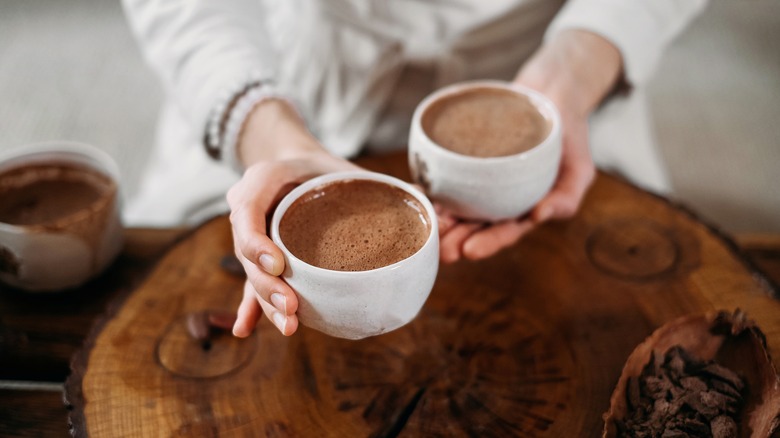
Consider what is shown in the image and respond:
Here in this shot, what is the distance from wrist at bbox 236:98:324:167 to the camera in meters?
0.96

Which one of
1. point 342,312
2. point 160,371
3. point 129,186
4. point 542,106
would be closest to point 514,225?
point 542,106

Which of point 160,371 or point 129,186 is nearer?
point 160,371

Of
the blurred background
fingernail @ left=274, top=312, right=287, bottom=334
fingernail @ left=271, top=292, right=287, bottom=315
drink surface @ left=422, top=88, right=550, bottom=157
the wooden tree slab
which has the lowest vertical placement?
the blurred background

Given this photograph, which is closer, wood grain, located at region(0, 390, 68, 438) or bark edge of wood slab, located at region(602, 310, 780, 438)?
bark edge of wood slab, located at region(602, 310, 780, 438)

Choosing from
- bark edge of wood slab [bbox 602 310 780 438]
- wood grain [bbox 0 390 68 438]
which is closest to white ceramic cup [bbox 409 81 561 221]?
bark edge of wood slab [bbox 602 310 780 438]

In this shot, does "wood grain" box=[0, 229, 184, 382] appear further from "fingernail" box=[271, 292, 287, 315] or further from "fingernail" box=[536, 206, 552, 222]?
"fingernail" box=[536, 206, 552, 222]

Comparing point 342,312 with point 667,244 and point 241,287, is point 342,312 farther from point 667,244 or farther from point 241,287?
point 667,244

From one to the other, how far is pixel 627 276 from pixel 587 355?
16 cm

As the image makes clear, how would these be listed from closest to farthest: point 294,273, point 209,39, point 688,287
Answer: point 294,273 → point 688,287 → point 209,39

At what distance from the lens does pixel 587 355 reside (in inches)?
35.2

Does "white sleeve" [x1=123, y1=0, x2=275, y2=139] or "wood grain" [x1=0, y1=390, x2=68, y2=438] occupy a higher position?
"white sleeve" [x1=123, y1=0, x2=275, y2=139]

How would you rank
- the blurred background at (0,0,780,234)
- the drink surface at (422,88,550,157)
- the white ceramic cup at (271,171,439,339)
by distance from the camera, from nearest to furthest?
the white ceramic cup at (271,171,439,339) → the drink surface at (422,88,550,157) → the blurred background at (0,0,780,234)

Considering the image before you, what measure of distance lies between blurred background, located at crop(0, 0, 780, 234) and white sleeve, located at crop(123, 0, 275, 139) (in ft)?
3.58

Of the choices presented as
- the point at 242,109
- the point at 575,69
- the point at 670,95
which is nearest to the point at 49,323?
the point at 242,109
